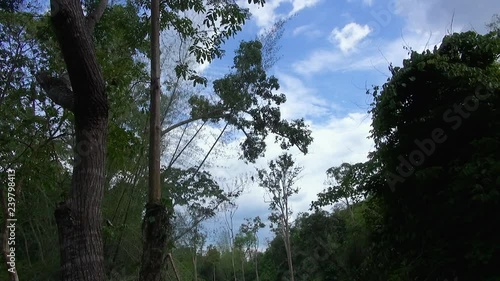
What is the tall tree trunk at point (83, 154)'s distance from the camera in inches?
131

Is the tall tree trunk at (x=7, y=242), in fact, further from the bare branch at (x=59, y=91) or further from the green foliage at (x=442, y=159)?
the green foliage at (x=442, y=159)

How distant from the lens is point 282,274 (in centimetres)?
2925

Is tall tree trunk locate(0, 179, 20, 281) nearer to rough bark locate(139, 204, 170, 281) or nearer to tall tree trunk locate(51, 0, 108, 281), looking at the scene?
rough bark locate(139, 204, 170, 281)

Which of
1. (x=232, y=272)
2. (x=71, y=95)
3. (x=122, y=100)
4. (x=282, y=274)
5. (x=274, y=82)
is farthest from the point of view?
(x=232, y=272)

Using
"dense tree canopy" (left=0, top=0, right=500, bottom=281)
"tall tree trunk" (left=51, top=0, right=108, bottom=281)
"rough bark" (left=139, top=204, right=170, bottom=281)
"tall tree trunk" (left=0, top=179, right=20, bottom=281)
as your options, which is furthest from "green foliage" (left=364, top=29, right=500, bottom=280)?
"tall tree trunk" (left=0, top=179, right=20, bottom=281)

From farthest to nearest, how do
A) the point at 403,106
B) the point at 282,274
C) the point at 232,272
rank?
the point at 232,272, the point at 282,274, the point at 403,106

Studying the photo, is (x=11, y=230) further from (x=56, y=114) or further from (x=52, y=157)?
(x=56, y=114)

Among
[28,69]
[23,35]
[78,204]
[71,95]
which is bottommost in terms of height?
[78,204]

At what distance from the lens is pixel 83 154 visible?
361 centimetres

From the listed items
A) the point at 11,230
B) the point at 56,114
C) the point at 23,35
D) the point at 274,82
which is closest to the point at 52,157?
the point at 56,114

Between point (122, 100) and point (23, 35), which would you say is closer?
point (122, 100)

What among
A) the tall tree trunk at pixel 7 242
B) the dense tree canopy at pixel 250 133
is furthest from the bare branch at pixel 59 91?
the tall tree trunk at pixel 7 242

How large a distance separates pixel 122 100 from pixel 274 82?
4355mm

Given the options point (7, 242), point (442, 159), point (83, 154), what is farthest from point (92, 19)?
point (7, 242)
